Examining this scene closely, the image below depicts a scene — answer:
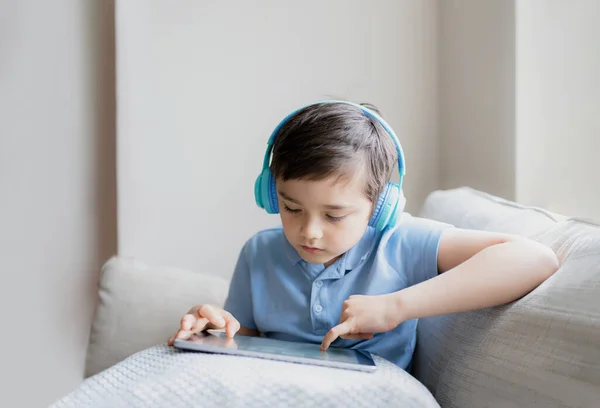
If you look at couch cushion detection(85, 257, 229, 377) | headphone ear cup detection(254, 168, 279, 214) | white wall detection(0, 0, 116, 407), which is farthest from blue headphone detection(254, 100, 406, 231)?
white wall detection(0, 0, 116, 407)

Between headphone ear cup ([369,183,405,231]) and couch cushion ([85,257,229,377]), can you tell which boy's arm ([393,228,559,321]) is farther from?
couch cushion ([85,257,229,377])

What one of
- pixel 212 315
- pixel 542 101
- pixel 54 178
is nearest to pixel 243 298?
pixel 212 315

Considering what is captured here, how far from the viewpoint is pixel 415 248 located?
3.83ft

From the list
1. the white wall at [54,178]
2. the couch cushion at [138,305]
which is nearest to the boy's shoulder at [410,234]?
the couch cushion at [138,305]

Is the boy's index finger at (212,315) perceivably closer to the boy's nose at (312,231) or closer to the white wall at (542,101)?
the boy's nose at (312,231)

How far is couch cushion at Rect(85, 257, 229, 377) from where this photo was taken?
151cm

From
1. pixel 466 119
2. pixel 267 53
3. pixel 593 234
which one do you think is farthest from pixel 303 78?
pixel 593 234

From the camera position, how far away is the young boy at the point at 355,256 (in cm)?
100

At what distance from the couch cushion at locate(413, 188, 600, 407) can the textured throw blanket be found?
0.34 ft

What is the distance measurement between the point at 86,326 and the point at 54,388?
0.85 feet

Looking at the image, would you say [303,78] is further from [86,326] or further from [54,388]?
[54,388]

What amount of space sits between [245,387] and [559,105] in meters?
1.20

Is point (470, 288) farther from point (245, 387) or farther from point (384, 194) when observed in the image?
point (245, 387)

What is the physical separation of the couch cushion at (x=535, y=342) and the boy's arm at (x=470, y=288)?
3 centimetres
